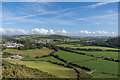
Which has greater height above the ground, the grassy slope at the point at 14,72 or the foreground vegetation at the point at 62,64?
the grassy slope at the point at 14,72

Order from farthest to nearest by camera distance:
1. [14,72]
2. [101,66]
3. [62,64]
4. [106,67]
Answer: [62,64] < [101,66] < [106,67] < [14,72]

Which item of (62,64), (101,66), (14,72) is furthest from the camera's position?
(62,64)

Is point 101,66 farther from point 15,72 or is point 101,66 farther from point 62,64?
point 15,72

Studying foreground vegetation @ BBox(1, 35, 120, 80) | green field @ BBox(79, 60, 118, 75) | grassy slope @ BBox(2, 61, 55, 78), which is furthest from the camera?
green field @ BBox(79, 60, 118, 75)

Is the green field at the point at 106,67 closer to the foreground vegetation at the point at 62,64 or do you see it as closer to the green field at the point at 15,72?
the foreground vegetation at the point at 62,64

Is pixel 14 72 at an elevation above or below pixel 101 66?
above

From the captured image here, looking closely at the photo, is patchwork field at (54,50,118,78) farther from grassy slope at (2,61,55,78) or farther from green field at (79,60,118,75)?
grassy slope at (2,61,55,78)

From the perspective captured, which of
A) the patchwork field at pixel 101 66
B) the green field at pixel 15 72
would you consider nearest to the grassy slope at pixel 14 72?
the green field at pixel 15 72

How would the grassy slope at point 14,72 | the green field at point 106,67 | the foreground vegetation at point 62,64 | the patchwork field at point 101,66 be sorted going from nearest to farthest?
the grassy slope at point 14,72
the foreground vegetation at point 62,64
the patchwork field at point 101,66
the green field at point 106,67

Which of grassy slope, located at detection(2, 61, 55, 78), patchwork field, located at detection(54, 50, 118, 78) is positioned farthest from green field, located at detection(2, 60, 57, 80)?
patchwork field, located at detection(54, 50, 118, 78)

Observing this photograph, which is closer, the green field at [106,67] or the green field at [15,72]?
the green field at [15,72]

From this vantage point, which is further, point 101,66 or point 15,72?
point 101,66

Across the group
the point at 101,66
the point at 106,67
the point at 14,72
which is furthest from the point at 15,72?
the point at 106,67
